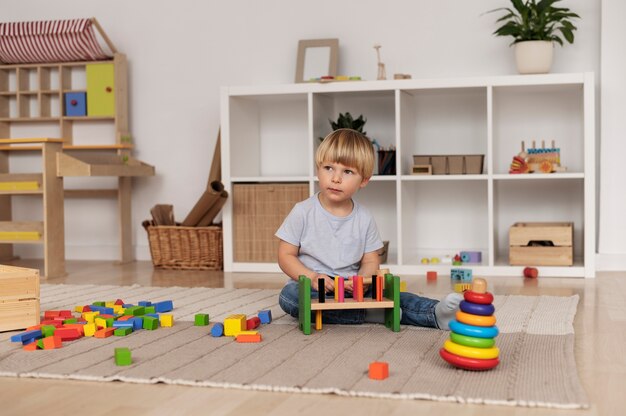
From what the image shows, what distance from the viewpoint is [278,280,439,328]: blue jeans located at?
2.44m

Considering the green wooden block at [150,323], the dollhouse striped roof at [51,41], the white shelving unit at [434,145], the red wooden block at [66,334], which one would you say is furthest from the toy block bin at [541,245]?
the dollhouse striped roof at [51,41]

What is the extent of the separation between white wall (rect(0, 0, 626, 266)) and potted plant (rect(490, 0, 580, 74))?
295mm

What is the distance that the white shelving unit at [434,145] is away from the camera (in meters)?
3.93

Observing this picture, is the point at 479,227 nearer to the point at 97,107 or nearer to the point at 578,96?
the point at 578,96

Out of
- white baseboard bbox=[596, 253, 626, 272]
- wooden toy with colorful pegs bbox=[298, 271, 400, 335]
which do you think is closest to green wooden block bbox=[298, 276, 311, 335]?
wooden toy with colorful pegs bbox=[298, 271, 400, 335]

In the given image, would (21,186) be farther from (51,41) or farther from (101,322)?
(101,322)

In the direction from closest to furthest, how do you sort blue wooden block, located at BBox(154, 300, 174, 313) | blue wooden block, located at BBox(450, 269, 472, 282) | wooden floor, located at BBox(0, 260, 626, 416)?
wooden floor, located at BBox(0, 260, 626, 416)
blue wooden block, located at BBox(154, 300, 174, 313)
blue wooden block, located at BBox(450, 269, 472, 282)

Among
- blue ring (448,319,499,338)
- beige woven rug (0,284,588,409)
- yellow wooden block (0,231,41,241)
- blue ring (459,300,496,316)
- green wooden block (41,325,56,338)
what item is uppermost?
yellow wooden block (0,231,41,241)

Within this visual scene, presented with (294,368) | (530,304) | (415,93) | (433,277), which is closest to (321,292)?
(294,368)

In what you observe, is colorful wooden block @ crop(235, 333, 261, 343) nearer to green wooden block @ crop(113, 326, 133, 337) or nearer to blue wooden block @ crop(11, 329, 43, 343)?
green wooden block @ crop(113, 326, 133, 337)

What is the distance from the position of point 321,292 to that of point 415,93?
2019mm

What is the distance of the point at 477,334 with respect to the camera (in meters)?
1.85

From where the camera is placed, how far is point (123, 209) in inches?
181

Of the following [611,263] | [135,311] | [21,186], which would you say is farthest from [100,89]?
[611,263]
